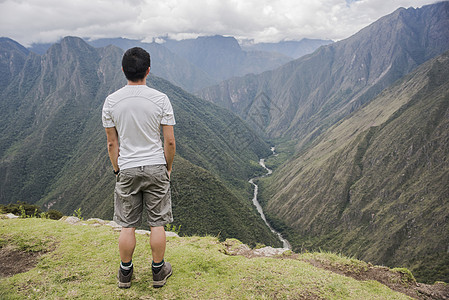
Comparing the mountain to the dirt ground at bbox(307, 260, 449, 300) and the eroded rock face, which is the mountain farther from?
the dirt ground at bbox(307, 260, 449, 300)

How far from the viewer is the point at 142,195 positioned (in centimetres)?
541

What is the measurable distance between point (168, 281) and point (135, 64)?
4.75 m

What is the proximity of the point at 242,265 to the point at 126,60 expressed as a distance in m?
5.70

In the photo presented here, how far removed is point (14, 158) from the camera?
16512 centimetres

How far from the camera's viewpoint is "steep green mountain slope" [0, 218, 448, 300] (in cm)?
553

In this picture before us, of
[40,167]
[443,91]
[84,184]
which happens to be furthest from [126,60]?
[40,167]

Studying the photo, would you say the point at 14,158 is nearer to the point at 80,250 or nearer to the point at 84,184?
the point at 84,184

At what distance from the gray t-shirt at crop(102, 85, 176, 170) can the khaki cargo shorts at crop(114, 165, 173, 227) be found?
184mm

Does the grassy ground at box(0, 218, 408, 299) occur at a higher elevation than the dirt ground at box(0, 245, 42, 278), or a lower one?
higher

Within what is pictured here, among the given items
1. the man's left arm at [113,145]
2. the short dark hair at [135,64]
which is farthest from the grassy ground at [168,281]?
the short dark hair at [135,64]

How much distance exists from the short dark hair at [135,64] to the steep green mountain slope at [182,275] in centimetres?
444

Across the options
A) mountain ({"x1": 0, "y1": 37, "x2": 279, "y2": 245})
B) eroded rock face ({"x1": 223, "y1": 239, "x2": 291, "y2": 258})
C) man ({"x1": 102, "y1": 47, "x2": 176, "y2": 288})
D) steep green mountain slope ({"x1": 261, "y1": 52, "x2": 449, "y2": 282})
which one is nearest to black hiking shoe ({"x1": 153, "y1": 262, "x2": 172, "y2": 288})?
man ({"x1": 102, "y1": 47, "x2": 176, "y2": 288})

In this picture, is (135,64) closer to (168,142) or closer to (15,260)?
(168,142)

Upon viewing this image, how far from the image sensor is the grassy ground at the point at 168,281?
5.49 metres
